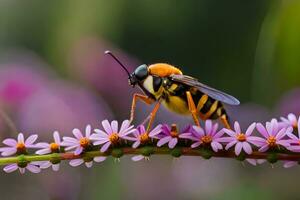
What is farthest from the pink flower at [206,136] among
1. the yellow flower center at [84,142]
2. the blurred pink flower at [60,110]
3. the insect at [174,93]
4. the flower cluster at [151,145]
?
the blurred pink flower at [60,110]

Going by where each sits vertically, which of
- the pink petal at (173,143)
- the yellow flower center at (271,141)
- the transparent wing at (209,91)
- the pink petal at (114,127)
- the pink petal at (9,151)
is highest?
the transparent wing at (209,91)

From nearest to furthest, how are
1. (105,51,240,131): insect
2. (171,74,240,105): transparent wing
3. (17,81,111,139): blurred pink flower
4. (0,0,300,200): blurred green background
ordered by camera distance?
(171,74,240,105): transparent wing → (105,51,240,131): insect → (0,0,300,200): blurred green background → (17,81,111,139): blurred pink flower

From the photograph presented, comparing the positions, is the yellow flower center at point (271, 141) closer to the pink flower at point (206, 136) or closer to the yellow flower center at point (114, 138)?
the pink flower at point (206, 136)

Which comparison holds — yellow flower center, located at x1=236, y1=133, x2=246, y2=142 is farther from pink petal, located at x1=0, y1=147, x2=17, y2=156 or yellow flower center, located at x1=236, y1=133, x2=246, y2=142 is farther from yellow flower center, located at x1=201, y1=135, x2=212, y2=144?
pink petal, located at x1=0, y1=147, x2=17, y2=156

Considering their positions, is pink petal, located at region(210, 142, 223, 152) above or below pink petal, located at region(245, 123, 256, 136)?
below

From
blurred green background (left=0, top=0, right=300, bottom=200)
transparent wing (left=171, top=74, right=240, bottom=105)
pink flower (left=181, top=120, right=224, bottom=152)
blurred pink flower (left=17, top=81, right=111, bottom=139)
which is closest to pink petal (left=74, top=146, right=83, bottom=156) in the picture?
pink flower (left=181, top=120, right=224, bottom=152)

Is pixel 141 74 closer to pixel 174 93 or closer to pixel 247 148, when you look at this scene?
pixel 174 93
